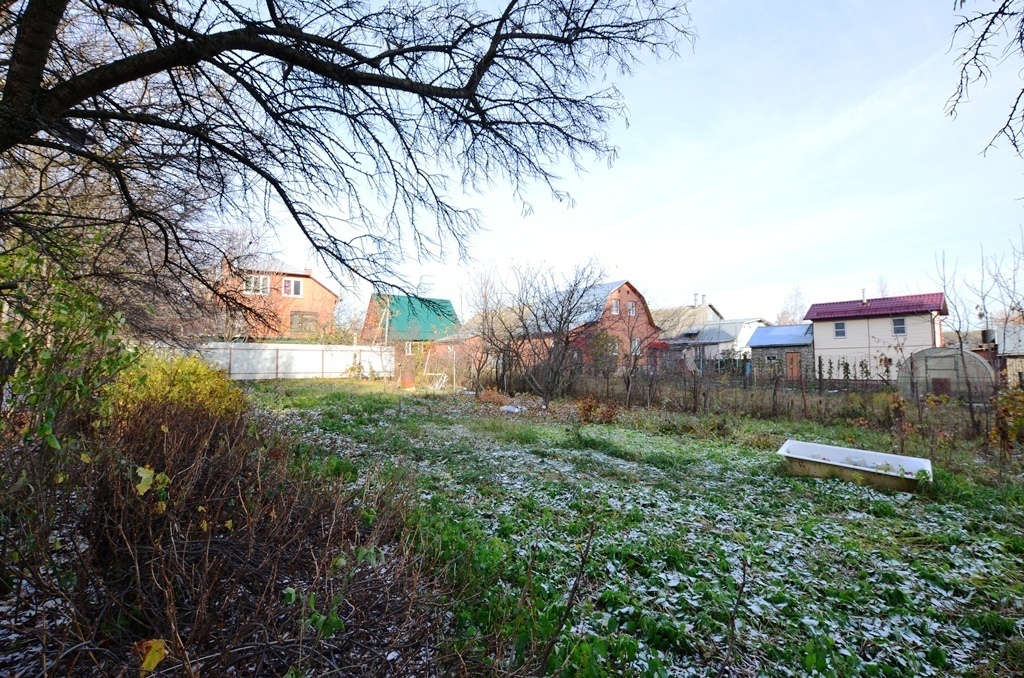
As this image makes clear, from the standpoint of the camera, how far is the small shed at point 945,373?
11.2 m

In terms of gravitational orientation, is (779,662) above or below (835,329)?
below

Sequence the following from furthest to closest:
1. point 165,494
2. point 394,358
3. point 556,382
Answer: point 394,358 → point 556,382 → point 165,494

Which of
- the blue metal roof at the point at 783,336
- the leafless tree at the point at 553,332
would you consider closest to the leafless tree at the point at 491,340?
the leafless tree at the point at 553,332

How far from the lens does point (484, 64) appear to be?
321 centimetres

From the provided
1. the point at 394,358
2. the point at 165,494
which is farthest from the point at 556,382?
the point at 165,494

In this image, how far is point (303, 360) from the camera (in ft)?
66.8

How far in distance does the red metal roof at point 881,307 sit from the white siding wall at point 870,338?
0.35 metres

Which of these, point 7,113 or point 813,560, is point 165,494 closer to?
point 7,113

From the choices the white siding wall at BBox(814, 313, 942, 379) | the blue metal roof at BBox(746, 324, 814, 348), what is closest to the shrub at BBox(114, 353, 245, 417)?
the white siding wall at BBox(814, 313, 942, 379)

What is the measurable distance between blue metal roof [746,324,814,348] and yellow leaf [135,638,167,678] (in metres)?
31.6

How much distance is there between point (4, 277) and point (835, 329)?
Result: 1145 inches

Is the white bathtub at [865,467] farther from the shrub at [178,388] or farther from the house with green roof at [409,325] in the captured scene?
the shrub at [178,388]

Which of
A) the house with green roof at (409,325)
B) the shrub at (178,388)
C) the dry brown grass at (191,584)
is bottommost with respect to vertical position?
the dry brown grass at (191,584)

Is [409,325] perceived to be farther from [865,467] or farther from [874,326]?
[874,326]
